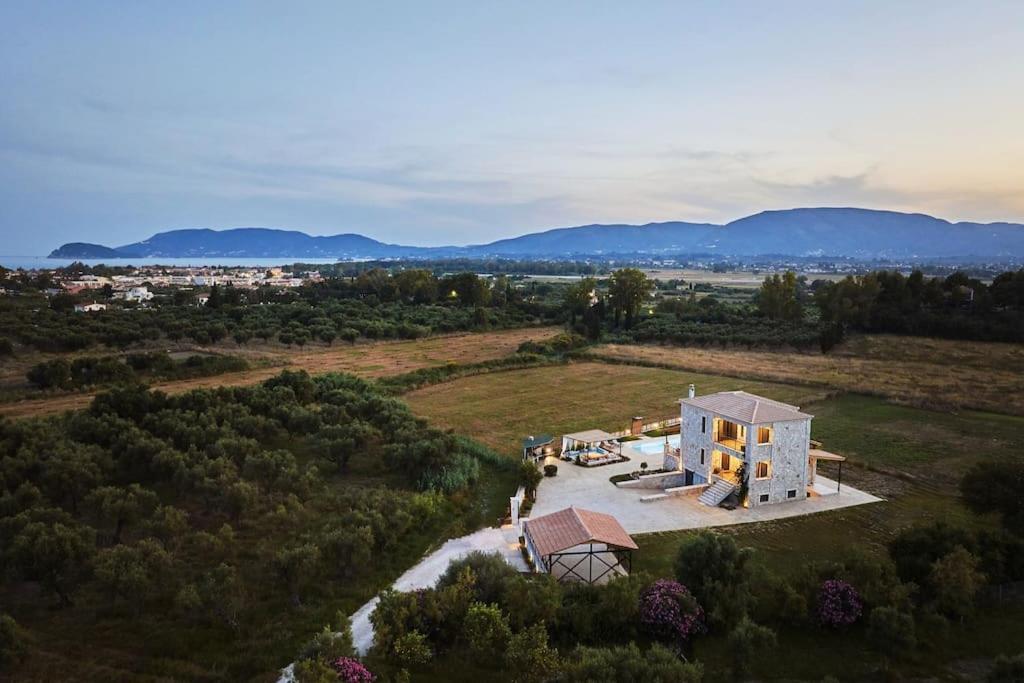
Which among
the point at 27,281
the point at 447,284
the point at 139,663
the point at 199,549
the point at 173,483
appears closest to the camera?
the point at 139,663

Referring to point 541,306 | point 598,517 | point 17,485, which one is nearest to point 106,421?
point 17,485

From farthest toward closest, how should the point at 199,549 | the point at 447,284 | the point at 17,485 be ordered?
the point at 447,284 → the point at 17,485 → the point at 199,549

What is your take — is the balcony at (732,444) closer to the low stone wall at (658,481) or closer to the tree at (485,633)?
the low stone wall at (658,481)

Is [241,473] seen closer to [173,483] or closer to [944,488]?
[173,483]

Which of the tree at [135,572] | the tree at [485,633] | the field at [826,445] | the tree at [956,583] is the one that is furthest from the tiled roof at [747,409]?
the tree at [135,572]

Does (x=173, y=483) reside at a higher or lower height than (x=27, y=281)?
lower

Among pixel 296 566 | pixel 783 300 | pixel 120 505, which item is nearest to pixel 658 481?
pixel 296 566
